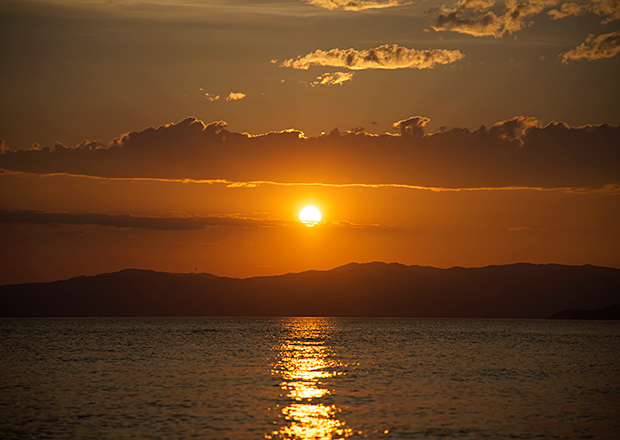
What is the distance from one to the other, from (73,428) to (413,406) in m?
23.7

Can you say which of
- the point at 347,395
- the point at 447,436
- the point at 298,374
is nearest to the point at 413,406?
the point at 347,395

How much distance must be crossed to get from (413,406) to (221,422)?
14.9m

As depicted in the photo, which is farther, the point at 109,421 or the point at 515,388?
the point at 515,388

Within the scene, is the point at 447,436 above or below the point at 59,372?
below

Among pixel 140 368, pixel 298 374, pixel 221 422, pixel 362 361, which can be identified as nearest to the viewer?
pixel 221 422

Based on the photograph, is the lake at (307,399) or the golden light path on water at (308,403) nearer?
the golden light path on water at (308,403)

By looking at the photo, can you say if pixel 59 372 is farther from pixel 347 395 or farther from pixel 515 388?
pixel 515 388

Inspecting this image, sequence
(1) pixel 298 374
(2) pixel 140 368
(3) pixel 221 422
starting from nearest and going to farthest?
(3) pixel 221 422 < (1) pixel 298 374 < (2) pixel 140 368

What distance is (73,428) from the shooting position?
154 ft

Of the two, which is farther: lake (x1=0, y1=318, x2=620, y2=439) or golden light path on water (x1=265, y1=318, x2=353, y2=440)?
lake (x1=0, y1=318, x2=620, y2=439)

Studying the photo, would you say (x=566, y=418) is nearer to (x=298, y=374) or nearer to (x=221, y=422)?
(x=221, y=422)

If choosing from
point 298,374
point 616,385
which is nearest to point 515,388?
point 616,385

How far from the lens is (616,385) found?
238 ft

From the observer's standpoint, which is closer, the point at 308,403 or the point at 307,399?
the point at 308,403
